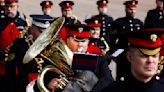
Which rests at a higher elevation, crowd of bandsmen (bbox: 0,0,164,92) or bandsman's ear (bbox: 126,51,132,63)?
bandsman's ear (bbox: 126,51,132,63)

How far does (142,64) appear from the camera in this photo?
4.07m

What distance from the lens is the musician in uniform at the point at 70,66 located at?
4910 millimetres

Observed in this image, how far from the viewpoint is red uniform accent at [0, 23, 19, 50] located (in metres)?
8.55

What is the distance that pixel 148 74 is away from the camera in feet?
13.3

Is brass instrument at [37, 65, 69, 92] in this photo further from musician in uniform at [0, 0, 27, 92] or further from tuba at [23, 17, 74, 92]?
musician in uniform at [0, 0, 27, 92]

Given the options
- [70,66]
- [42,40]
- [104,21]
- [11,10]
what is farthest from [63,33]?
[104,21]

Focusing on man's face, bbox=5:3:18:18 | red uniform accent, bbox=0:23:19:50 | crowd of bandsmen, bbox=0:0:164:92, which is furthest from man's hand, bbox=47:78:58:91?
man's face, bbox=5:3:18:18

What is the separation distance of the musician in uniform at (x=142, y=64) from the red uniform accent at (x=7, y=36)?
435cm

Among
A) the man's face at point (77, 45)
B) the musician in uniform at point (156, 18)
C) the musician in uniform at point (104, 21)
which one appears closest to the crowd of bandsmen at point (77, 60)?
the man's face at point (77, 45)

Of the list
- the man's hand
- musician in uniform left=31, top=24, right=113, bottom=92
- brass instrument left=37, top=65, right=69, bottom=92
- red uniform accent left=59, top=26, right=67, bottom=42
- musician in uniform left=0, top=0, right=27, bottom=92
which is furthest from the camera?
musician in uniform left=0, top=0, right=27, bottom=92

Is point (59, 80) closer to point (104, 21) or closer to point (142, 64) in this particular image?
point (142, 64)

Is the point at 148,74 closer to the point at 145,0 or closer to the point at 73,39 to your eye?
the point at 73,39

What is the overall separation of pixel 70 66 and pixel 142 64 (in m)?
1.38

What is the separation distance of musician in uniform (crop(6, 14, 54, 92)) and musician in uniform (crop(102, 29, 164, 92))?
211 centimetres
